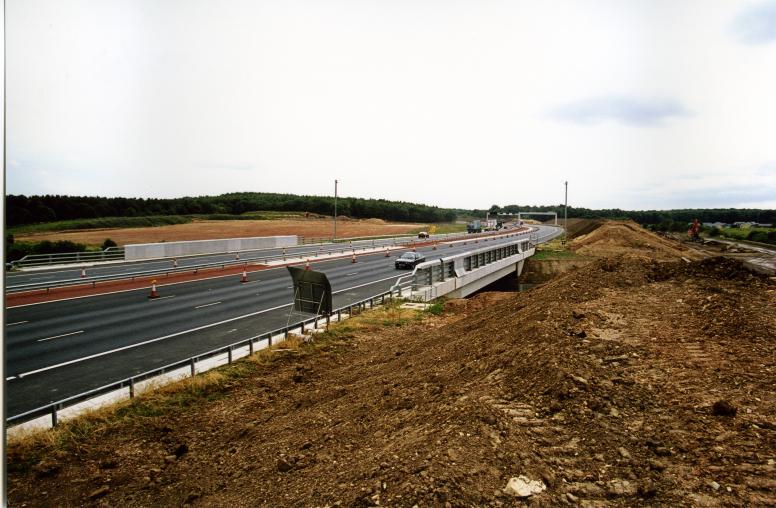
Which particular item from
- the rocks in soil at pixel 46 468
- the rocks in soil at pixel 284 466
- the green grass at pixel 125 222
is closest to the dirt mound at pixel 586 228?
the green grass at pixel 125 222

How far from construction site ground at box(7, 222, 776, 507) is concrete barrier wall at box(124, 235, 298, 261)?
31.3 m

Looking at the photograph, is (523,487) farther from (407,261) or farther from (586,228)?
(586,228)

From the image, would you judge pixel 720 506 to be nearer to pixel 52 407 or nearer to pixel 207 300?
pixel 52 407

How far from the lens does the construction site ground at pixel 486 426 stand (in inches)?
162

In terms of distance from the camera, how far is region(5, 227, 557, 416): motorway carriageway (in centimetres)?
1060

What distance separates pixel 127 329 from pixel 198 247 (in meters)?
28.6

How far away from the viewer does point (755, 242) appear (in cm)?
7144

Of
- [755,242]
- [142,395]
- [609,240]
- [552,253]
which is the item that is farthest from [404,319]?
[755,242]

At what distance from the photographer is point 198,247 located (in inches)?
1666

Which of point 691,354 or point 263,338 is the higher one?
point 691,354

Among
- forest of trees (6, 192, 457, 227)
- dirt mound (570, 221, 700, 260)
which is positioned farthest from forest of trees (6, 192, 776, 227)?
dirt mound (570, 221, 700, 260)

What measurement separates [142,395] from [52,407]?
4.83 feet

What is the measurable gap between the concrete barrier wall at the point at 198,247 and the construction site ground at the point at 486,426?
31.3 meters

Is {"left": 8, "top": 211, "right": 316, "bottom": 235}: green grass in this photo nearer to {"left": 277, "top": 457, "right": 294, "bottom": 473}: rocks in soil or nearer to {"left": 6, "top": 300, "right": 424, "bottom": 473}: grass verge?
{"left": 6, "top": 300, "right": 424, "bottom": 473}: grass verge
